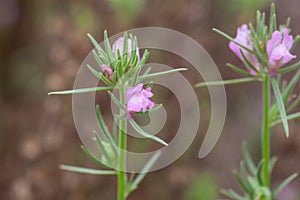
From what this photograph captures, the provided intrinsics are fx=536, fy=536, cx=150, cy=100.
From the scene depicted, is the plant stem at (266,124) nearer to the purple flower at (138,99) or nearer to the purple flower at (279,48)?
the purple flower at (279,48)

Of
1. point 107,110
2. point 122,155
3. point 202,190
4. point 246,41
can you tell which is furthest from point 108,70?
point 202,190

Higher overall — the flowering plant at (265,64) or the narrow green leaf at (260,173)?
the flowering plant at (265,64)

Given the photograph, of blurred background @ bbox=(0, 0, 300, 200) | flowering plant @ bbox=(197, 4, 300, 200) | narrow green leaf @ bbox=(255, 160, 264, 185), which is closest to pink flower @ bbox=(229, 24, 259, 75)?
flowering plant @ bbox=(197, 4, 300, 200)

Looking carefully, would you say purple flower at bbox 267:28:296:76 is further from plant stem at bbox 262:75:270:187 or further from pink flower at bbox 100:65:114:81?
pink flower at bbox 100:65:114:81

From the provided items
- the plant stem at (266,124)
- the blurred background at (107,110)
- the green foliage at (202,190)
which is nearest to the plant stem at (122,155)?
the plant stem at (266,124)

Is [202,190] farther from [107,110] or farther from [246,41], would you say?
[246,41]
